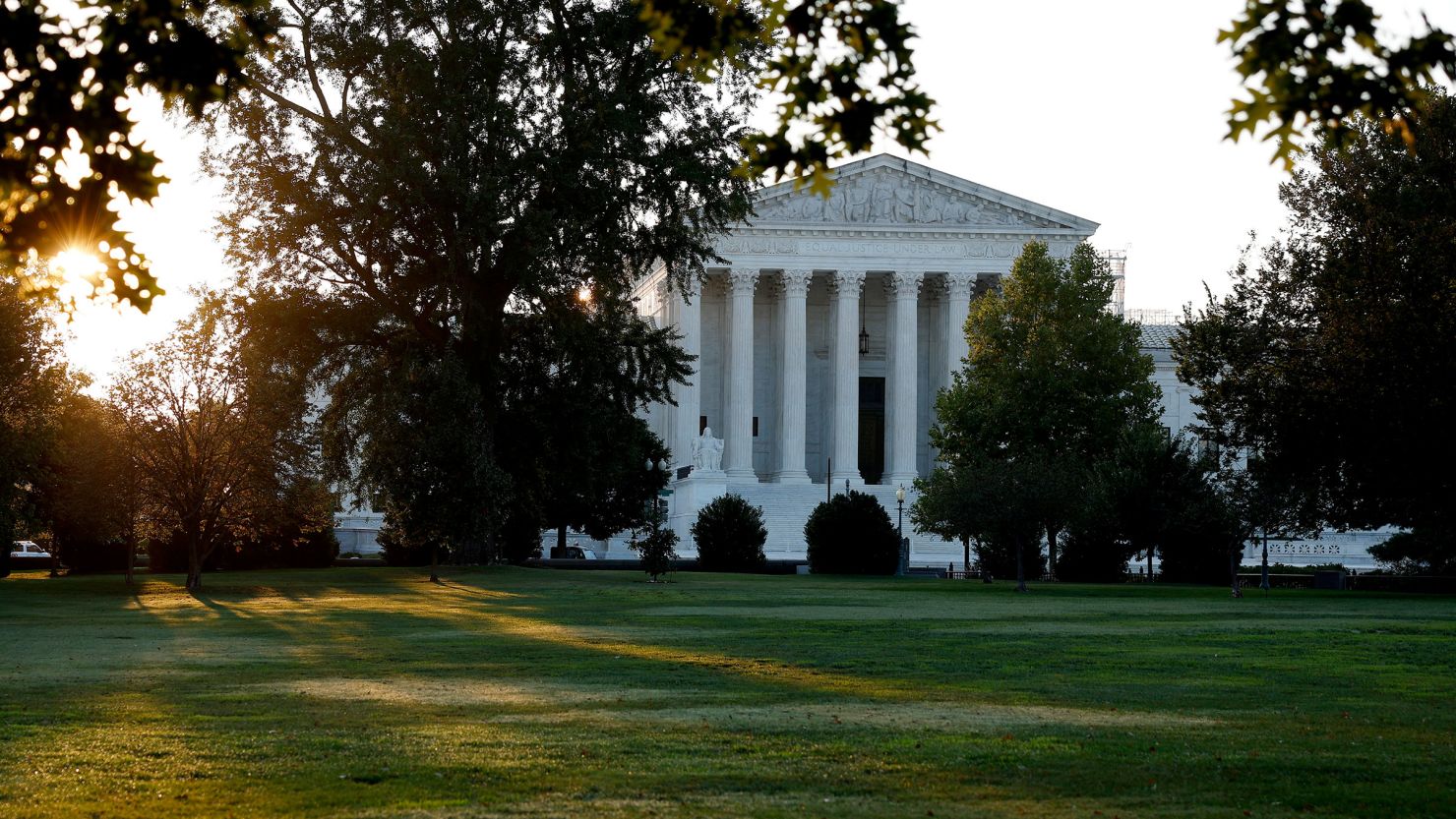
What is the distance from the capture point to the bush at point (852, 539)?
217 feet

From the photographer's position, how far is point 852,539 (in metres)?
66.2

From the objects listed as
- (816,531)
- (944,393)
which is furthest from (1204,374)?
(944,393)

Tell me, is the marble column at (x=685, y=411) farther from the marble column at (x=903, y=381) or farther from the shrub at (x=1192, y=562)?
the shrub at (x=1192, y=562)

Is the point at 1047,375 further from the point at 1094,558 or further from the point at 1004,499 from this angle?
the point at 1004,499

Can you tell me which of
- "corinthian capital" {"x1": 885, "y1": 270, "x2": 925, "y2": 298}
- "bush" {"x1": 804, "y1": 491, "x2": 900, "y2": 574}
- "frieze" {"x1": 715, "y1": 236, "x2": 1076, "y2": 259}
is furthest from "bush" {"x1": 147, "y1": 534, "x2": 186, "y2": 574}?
"corinthian capital" {"x1": 885, "y1": 270, "x2": 925, "y2": 298}

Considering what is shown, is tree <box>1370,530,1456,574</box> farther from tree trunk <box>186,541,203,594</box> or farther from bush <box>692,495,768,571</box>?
tree trunk <box>186,541,203,594</box>

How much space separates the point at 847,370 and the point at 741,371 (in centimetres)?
607

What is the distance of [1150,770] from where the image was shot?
12.0m

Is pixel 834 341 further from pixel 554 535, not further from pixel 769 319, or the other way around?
pixel 554 535

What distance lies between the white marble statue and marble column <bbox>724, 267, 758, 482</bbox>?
6.29 m

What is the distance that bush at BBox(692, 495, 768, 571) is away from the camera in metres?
67.2

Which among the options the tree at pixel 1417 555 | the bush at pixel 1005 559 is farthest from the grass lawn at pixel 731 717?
the bush at pixel 1005 559

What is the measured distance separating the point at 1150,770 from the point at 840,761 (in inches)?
87.9

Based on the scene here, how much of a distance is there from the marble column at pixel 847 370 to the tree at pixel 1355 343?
47666 mm
